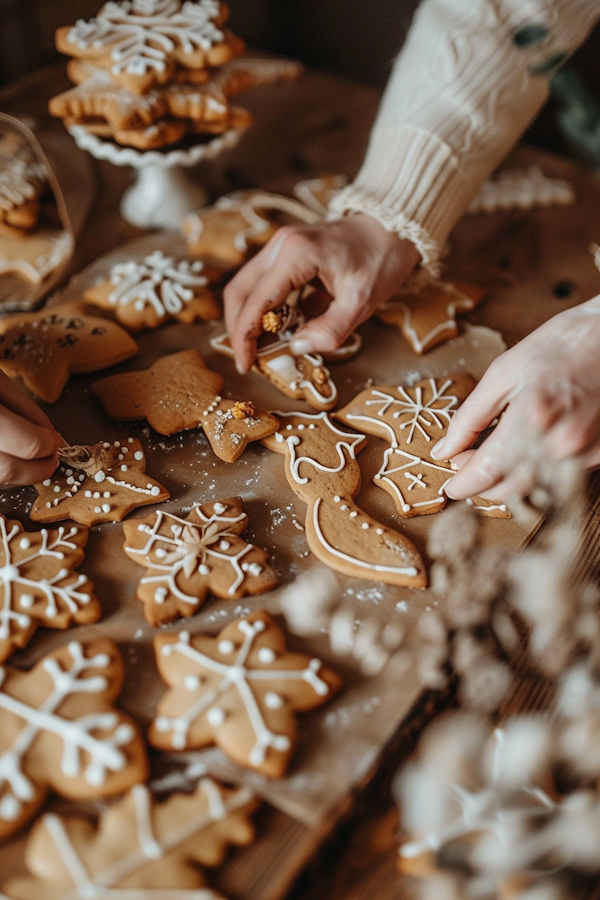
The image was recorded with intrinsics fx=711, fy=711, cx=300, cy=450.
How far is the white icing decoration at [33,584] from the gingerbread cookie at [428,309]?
0.85 m

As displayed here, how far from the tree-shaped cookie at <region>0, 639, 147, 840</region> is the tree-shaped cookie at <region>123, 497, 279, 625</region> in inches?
4.7

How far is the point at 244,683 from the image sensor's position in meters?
1.04

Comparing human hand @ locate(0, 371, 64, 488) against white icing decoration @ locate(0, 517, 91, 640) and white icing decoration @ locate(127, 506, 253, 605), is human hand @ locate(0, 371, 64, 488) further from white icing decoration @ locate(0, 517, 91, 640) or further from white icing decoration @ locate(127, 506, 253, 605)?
white icing decoration @ locate(127, 506, 253, 605)

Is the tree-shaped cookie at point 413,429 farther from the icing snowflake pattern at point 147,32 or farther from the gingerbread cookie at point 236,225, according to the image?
the icing snowflake pattern at point 147,32

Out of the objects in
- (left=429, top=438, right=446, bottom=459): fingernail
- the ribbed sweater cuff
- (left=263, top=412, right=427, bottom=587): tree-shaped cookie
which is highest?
the ribbed sweater cuff

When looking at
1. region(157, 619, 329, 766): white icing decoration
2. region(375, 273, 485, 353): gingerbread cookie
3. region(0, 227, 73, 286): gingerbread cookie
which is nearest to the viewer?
region(157, 619, 329, 766): white icing decoration

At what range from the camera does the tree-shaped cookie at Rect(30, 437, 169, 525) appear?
1.26m

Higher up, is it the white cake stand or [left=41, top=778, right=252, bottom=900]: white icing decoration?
the white cake stand

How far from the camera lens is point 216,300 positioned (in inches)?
66.4

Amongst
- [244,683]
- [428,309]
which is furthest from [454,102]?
[244,683]

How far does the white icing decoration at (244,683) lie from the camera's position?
0.98m

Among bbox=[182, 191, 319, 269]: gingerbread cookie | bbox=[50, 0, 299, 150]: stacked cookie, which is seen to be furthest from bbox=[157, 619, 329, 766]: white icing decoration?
bbox=[50, 0, 299, 150]: stacked cookie

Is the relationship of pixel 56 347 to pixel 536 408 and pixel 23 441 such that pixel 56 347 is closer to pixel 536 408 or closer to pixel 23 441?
pixel 23 441

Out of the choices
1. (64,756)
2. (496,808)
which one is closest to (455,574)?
(496,808)
